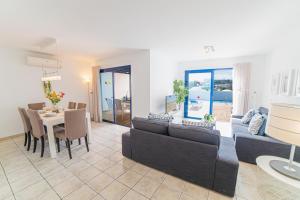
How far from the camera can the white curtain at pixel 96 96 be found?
205 inches

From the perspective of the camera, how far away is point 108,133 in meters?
4.06

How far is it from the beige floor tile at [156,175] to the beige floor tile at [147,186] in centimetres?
7

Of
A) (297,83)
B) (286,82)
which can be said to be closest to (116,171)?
(297,83)

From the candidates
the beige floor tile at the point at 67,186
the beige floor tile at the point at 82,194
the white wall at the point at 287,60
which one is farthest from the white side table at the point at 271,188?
the beige floor tile at the point at 67,186

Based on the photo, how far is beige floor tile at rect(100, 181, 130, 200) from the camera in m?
1.76

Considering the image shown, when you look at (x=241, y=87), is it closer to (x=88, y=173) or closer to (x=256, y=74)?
(x=256, y=74)

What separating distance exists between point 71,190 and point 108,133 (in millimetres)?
2217

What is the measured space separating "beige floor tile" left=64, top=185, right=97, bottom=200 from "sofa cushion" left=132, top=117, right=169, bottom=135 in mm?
1137

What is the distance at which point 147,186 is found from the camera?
194cm

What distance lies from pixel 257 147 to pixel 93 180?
2926 mm

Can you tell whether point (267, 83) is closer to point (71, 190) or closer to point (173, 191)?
point (173, 191)

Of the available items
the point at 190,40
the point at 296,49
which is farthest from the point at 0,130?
the point at 296,49

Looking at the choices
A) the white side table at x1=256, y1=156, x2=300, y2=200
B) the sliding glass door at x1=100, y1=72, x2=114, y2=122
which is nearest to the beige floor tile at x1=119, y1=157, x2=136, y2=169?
the white side table at x1=256, y1=156, x2=300, y2=200

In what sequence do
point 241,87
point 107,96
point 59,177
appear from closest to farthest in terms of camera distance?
point 59,177 → point 241,87 → point 107,96
